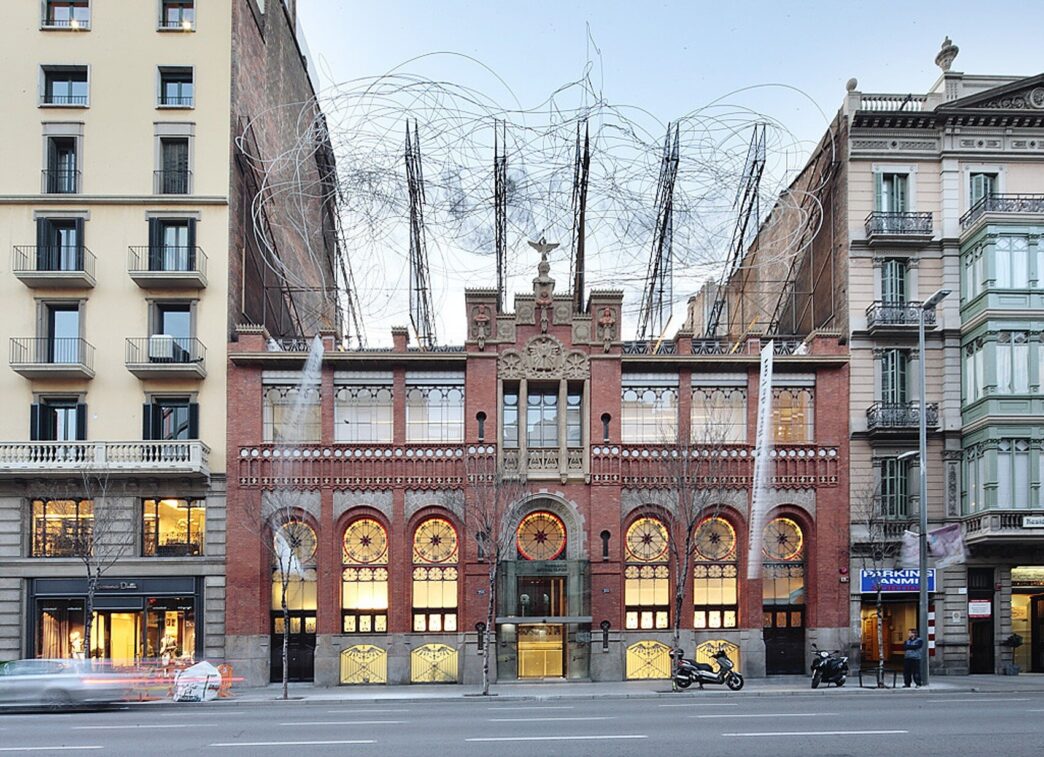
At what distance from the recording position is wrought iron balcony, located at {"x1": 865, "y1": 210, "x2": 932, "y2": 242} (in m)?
41.0

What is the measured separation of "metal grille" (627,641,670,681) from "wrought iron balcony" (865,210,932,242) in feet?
55.8

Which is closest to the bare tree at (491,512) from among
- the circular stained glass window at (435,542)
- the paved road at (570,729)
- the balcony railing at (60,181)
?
the circular stained glass window at (435,542)

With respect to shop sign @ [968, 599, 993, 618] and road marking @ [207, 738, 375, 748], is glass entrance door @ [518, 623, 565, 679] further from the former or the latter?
road marking @ [207, 738, 375, 748]

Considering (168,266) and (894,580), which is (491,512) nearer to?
(894,580)

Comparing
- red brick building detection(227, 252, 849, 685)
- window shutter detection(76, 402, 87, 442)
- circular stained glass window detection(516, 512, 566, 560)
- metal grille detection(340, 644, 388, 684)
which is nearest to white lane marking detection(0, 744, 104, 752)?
red brick building detection(227, 252, 849, 685)

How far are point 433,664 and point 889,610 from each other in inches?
673

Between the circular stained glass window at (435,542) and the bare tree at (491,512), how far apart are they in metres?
1.61

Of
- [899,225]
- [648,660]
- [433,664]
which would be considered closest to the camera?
[433,664]

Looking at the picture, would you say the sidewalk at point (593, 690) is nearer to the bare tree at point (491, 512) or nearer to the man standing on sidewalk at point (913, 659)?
the man standing on sidewalk at point (913, 659)

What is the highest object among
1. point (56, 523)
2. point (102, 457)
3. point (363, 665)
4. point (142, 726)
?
point (102, 457)

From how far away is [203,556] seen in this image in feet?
129

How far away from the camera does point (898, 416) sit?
1581 inches

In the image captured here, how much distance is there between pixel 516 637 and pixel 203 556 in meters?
11.6

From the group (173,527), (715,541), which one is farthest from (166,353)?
(715,541)
